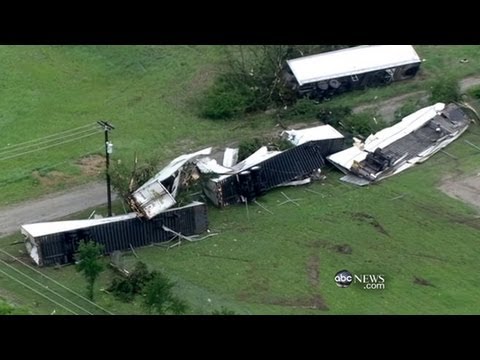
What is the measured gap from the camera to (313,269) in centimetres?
4475

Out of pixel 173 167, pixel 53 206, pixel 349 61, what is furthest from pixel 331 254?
pixel 349 61

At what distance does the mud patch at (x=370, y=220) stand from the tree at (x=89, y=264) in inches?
437

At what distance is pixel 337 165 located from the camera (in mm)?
51844

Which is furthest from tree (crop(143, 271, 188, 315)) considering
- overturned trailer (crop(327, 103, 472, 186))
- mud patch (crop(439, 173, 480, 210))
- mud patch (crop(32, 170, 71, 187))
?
mud patch (crop(439, 173, 480, 210))

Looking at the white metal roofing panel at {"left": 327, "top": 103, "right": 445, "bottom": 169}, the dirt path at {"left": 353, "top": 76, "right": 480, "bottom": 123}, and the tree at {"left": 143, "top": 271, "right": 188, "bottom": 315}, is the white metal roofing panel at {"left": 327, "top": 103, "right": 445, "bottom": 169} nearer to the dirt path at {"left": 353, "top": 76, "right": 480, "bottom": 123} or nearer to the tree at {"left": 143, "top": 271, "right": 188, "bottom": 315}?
the dirt path at {"left": 353, "top": 76, "right": 480, "bottom": 123}

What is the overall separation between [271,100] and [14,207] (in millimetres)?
14449

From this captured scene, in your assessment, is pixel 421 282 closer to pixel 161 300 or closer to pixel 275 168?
pixel 275 168

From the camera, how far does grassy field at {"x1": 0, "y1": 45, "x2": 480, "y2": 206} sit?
51.5 metres

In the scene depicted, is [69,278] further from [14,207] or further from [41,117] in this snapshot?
[41,117]

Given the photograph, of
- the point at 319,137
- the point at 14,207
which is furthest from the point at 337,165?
the point at 14,207

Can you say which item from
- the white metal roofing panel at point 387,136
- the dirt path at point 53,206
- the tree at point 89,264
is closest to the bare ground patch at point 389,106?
the white metal roofing panel at point 387,136

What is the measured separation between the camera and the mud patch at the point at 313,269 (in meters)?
44.0

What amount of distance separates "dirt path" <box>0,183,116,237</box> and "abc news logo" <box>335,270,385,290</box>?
33.4 ft

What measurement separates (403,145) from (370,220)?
20.0 ft
